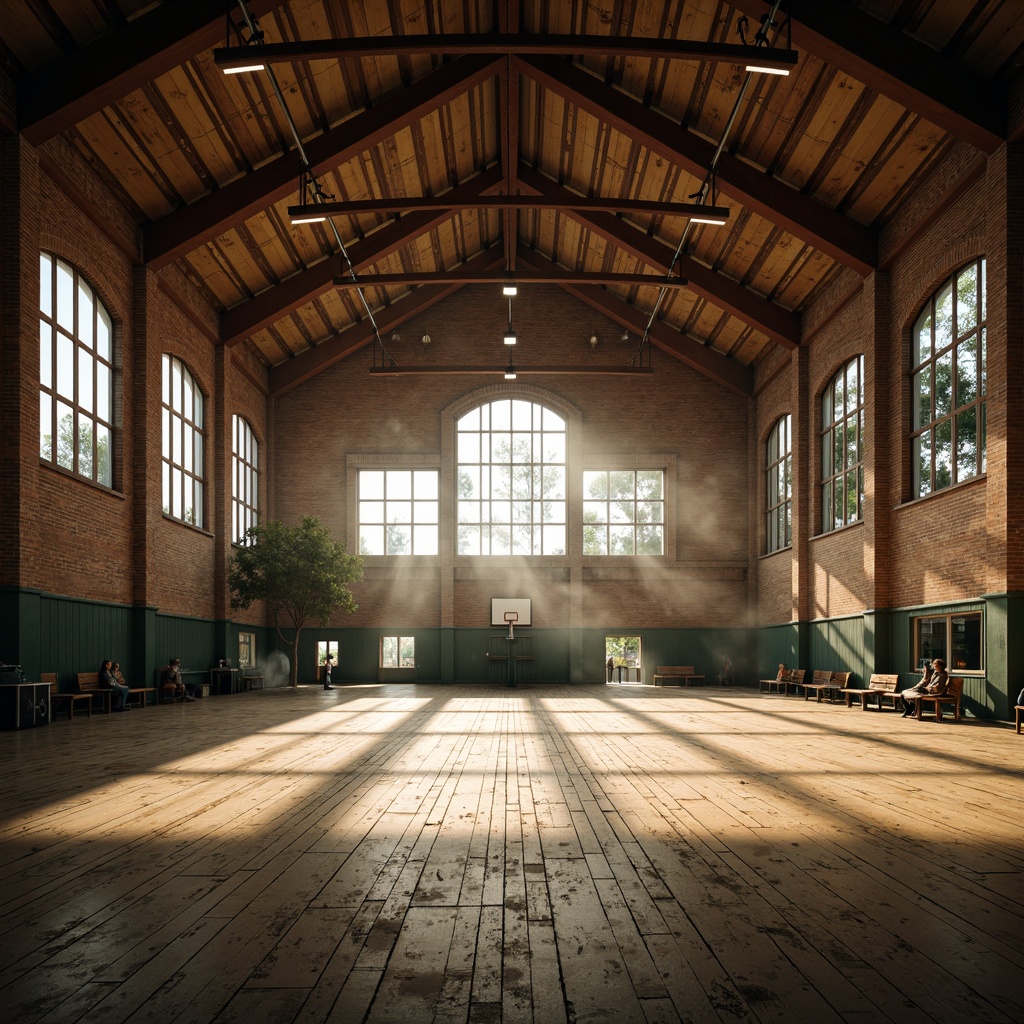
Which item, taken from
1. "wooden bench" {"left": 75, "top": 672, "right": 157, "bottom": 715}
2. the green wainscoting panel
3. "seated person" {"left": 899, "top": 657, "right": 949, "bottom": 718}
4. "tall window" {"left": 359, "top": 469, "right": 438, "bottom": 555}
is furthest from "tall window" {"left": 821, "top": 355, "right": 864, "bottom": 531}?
"wooden bench" {"left": 75, "top": 672, "right": 157, "bottom": 715}

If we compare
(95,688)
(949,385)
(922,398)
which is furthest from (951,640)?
(95,688)

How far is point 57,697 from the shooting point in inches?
540

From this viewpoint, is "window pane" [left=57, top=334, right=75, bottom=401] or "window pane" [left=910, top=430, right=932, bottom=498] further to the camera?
"window pane" [left=910, top=430, right=932, bottom=498]

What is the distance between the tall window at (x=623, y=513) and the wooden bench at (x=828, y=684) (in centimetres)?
698

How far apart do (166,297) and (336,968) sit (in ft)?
59.2

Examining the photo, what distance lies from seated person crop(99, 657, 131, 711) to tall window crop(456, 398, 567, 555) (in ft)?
40.4

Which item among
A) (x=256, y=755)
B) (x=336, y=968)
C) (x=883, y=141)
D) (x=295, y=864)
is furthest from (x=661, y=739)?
(x=883, y=141)

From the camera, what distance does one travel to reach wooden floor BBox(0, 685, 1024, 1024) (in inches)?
112

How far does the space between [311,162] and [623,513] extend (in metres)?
13.7

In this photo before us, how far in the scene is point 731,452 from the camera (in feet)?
87.9

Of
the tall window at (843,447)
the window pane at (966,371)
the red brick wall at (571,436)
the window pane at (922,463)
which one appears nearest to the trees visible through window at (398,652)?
the red brick wall at (571,436)

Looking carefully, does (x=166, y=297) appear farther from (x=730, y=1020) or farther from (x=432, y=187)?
(x=730, y=1020)

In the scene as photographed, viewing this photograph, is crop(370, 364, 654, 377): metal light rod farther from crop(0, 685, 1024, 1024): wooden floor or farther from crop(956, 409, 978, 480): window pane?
crop(0, 685, 1024, 1024): wooden floor

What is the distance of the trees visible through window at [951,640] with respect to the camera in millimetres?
14311
